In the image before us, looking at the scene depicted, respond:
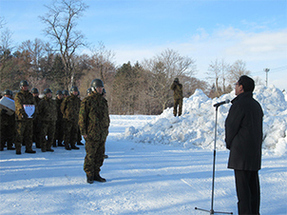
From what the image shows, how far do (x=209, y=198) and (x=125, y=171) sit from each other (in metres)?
2.43

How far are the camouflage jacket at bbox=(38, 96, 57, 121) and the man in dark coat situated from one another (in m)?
6.72

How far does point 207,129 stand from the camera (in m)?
11.1

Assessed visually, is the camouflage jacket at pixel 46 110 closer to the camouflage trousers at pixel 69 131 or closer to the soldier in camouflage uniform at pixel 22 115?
the camouflage trousers at pixel 69 131

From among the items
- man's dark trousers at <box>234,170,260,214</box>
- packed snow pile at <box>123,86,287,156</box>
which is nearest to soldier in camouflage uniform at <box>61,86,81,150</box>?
packed snow pile at <box>123,86,287,156</box>

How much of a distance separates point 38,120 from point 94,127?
4.52 metres

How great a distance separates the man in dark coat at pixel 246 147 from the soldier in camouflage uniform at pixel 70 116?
6.70 meters

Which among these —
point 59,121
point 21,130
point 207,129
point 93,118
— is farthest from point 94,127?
point 207,129

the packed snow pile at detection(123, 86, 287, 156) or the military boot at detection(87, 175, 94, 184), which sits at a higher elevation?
the packed snow pile at detection(123, 86, 287, 156)

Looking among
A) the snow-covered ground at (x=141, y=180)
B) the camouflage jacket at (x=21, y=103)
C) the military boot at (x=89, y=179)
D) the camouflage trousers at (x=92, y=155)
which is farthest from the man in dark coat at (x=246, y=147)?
the camouflage jacket at (x=21, y=103)

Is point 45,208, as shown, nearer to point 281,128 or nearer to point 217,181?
point 217,181

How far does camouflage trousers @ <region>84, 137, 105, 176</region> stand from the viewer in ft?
16.5

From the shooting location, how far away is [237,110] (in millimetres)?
3387

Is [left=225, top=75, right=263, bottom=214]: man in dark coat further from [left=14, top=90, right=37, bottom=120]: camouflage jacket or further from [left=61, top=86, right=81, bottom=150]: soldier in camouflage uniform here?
[left=61, top=86, right=81, bottom=150]: soldier in camouflage uniform

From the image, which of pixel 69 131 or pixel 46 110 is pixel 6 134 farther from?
pixel 69 131
